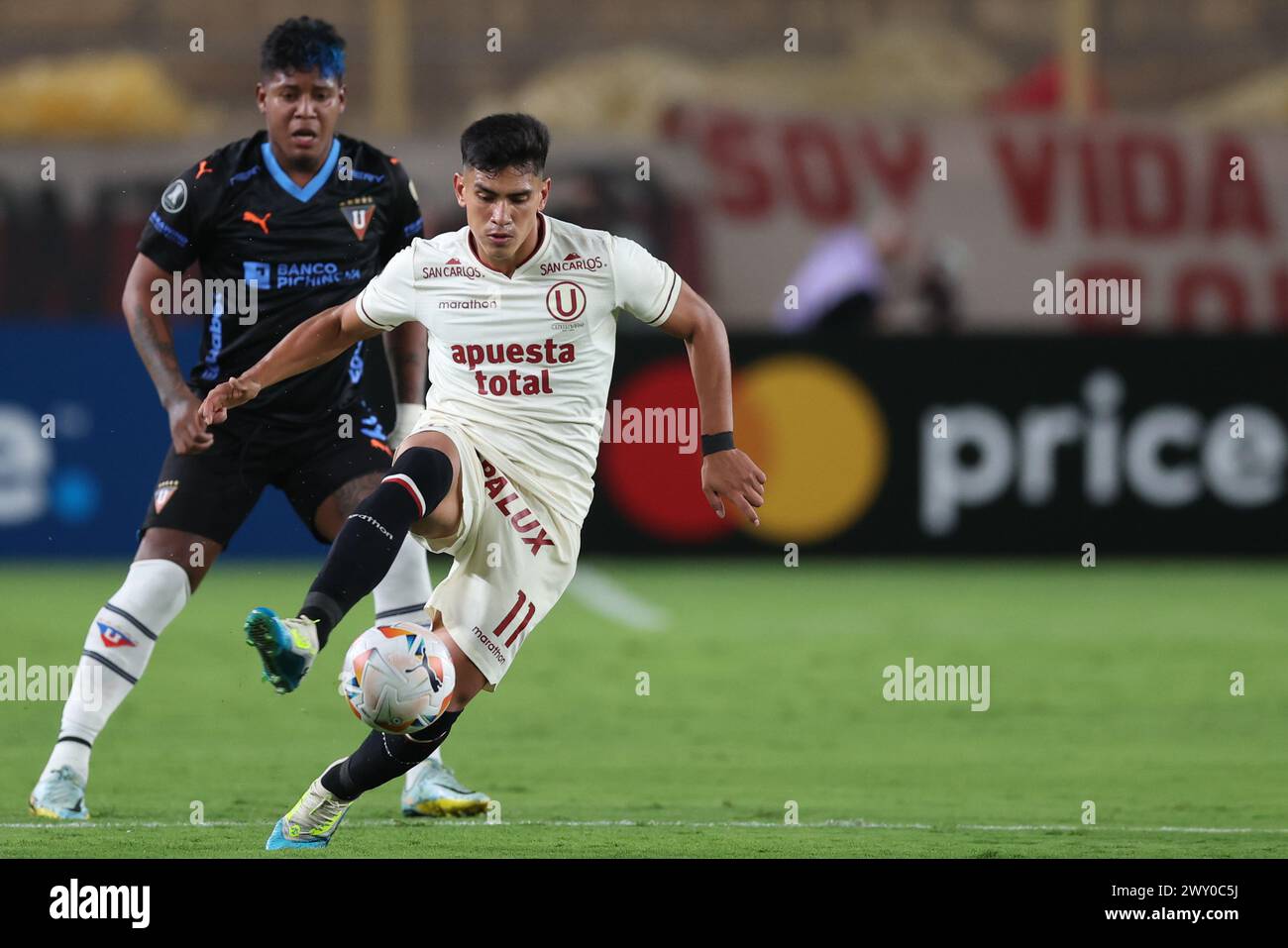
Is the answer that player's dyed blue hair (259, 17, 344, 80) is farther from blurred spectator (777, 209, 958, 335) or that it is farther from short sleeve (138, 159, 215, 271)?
blurred spectator (777, 209, 958, 335)

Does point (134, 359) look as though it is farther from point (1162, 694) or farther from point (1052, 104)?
point (1052, 104)

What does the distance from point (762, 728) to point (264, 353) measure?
3184 mm

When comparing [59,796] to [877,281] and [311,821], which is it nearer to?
[311,821]

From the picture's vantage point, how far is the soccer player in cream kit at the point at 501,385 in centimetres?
618

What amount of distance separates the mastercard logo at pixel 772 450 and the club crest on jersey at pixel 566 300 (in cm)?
864

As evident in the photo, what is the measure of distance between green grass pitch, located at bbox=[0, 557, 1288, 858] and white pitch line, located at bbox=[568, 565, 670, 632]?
8 centimetres

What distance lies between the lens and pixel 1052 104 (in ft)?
69.3

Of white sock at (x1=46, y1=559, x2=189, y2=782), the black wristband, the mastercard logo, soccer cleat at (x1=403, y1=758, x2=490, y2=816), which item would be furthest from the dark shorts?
the mastercard logo

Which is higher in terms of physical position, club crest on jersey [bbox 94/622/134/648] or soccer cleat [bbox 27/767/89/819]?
club crest on jersey [bbox 94/622/134/648]

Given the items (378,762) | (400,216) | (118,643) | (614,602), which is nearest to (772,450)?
(614,602)

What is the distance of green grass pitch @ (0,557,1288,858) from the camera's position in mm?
6656

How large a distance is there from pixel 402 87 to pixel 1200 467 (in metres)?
8.92

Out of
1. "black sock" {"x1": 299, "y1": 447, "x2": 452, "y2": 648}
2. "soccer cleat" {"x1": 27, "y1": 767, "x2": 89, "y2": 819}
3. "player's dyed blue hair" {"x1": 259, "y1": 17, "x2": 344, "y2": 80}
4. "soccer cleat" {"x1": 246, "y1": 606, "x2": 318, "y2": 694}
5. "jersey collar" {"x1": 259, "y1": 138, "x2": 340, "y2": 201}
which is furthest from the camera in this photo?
"jersey collar" {"x1": 259, "y1": 138, "x2": 340, "y2": 201}

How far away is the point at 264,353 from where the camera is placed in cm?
719
